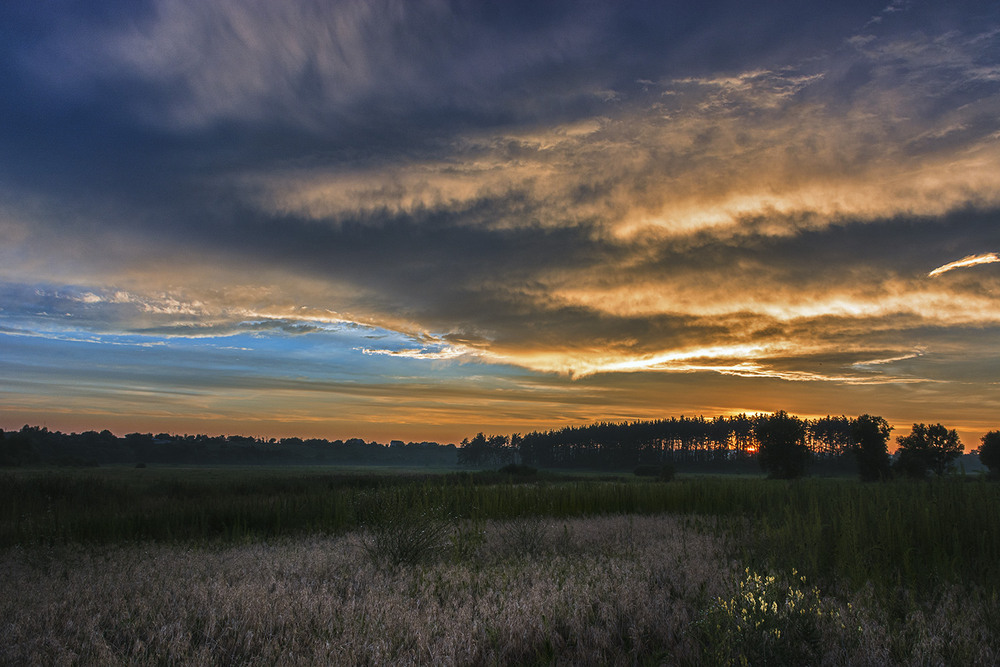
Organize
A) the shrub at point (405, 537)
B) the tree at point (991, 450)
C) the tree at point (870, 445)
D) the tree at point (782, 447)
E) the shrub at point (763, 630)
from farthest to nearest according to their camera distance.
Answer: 1. the tree at point (991, 450)
2. the tree at point (782, 447)
3. the tree at point (870, 445)
4. the shrub at point (405, 537)
5. the shrub at point (763, 630)

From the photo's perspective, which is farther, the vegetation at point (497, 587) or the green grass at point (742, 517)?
the green grass at point (742, 517)

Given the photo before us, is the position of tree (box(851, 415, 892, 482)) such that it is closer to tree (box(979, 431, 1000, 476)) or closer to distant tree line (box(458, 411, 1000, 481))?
distant tree line (box(458, 411, 1000, 481))

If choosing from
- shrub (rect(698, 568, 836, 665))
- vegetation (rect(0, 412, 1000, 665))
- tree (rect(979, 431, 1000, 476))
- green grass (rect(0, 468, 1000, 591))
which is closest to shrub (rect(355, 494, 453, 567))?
vegetation (rect(0, 412, 1000, 665))

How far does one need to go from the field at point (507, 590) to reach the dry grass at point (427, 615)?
2 cm

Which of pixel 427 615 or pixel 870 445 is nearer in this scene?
pixel 427 615

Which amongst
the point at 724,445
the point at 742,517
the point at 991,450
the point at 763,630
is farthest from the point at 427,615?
the point at 724,445

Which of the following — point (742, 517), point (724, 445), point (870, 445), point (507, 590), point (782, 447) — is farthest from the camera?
point (724, 445)

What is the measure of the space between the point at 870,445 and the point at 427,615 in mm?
65020

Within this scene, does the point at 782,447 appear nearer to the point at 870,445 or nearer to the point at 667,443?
the point at 870,445

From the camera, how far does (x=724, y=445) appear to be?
129000 mm

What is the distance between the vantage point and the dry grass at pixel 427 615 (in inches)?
167

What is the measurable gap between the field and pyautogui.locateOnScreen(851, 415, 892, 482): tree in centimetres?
5094

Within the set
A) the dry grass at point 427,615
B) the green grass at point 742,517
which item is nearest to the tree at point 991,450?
the green grass at point 742,517

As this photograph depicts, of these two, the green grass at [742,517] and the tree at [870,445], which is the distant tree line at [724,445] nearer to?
the tree at [870,445]
